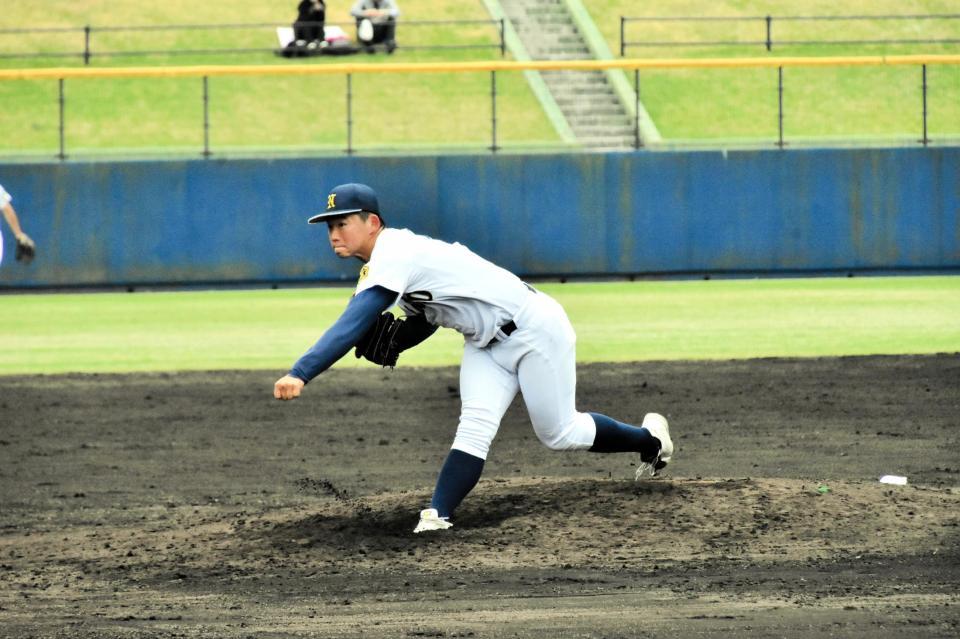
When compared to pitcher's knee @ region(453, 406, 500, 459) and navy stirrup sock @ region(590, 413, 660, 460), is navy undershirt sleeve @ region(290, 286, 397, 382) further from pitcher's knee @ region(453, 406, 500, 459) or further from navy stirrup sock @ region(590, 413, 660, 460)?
navy stirrup sock @ region(590, 413, 660, 460)

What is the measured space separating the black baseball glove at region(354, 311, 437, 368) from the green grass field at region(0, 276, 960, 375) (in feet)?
21.1

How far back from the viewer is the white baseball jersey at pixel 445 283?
20.0 ft

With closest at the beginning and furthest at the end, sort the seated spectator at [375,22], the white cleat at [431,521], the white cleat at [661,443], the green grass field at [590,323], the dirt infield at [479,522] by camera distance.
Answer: the dirt infield at [479,522]
the white cleat at [431,521]
the white cleat at [661,443]
the green grass field at [590,323]
the seated spectator at [375,22]

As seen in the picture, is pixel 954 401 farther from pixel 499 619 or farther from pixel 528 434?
pixel 499 619

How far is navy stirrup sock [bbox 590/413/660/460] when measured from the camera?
6.77 metres

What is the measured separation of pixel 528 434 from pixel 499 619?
4.80 meters

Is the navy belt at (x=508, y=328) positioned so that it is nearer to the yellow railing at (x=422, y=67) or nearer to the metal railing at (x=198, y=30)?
the yellow railing at (x=422, y=67)

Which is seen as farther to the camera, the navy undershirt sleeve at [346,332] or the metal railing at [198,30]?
the metal railing at [198,30]

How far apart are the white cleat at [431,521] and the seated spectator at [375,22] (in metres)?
19.9

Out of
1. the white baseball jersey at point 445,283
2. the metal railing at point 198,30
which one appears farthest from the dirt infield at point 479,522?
the metal railing at point 198,30

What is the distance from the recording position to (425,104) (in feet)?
76.0

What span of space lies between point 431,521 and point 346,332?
40.8 inches

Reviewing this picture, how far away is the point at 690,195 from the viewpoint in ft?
65.1

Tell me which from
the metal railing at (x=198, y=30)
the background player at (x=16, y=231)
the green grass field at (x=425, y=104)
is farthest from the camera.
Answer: the metal railing at (x=198, y=30)
